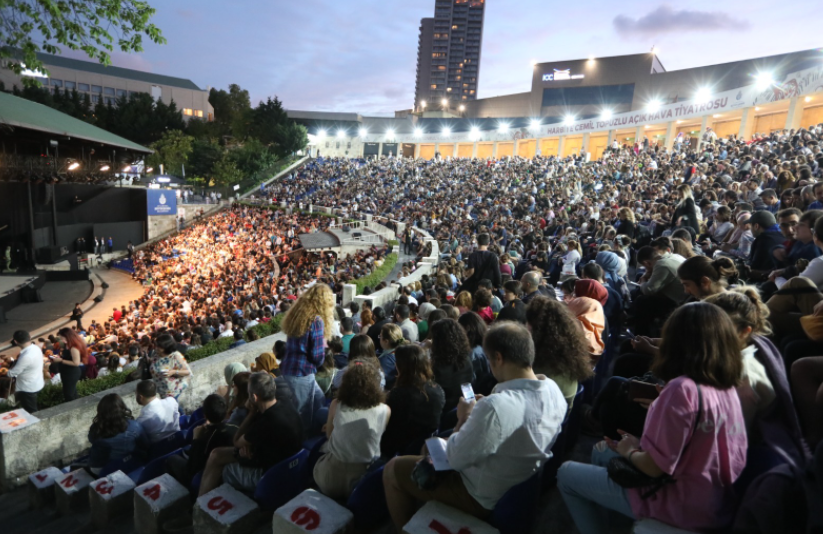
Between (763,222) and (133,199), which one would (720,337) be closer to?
(763,222)

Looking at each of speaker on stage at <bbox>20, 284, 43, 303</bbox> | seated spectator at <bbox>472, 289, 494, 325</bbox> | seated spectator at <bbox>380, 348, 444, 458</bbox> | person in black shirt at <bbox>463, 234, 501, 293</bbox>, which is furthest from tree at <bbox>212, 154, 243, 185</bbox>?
seated spectator at <bbox>380, 348, 444, 458</bbox>

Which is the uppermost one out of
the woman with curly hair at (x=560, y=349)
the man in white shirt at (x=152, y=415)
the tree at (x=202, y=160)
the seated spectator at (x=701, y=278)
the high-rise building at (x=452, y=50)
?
the high-rise building at (x=452, y=50)

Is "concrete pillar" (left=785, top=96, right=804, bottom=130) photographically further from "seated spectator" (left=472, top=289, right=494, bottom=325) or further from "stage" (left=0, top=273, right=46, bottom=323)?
"stage" (left=0, top=273, right=46, bottom=323)

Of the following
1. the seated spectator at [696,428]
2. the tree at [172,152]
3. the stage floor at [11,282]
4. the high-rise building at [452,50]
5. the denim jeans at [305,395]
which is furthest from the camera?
the high-rise building at [452,50]

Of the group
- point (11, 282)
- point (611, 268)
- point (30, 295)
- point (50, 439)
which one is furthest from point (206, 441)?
point (11, 282)

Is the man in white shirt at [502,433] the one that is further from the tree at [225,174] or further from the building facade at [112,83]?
the building facade at [112,83]

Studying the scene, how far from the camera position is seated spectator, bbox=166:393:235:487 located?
11.8 ft

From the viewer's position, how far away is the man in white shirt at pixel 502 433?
87.6 inches

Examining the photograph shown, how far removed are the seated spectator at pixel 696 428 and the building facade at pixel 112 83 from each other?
2682 inches

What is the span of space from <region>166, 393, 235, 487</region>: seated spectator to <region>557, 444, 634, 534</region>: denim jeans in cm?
255

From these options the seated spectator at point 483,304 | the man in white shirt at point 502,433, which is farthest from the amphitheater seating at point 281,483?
the seated spectator at point 483,304

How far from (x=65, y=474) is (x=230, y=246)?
26135 millimetres

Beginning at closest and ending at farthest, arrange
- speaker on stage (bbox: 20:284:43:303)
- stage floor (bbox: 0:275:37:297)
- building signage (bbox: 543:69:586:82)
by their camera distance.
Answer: stage floor (bbox: 0:275:37:297) < speaker on stage (bbox: 20:284:43:303) < building signage (bbox: 543:69:586:82)

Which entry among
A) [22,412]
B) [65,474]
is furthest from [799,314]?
[22,412]
